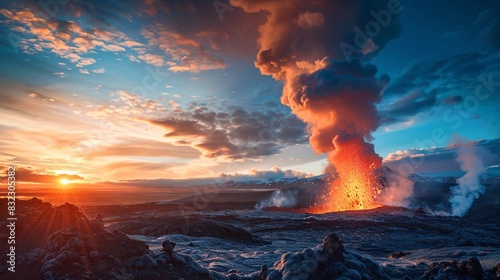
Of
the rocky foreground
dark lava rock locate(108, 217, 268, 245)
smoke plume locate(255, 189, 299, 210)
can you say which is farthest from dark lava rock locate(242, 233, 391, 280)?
smoke plume locate(255, 189, 299, 210)

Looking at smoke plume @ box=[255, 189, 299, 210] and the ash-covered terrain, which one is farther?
smoke plume @ box=[255, 189, 299, 210]

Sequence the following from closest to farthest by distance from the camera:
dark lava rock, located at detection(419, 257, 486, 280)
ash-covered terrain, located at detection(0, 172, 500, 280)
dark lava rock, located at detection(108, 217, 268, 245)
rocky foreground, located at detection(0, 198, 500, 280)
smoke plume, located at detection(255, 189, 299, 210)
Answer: rocky foreground, located at detection(0, 198, 500, 280), ash-covered terrain, located at detection(0, 172, 500, 280), dark lava rock, located at detection(419, 257, 486, 280), dark lava rock, located at detection(108, 217, 268, 245), smoke plume, located at detection(255, 189, 299, 210)

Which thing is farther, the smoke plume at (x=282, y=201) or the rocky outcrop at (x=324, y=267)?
the smoke plume at (x=282, y=201)

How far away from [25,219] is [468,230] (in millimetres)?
43912

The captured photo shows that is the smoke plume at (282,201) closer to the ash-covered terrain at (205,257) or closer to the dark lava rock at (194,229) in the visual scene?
the dark lava rock at (194,229)

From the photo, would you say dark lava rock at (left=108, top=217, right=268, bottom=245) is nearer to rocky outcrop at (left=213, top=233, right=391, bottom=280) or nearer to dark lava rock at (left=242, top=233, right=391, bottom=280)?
rocky outcrop at (left=213, top=233, right=391, bottom=280)

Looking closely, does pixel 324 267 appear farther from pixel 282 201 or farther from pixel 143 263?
pixel 282 201

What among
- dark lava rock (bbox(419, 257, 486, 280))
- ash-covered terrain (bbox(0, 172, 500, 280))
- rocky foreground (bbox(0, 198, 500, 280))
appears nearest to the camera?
rocky foreground (bbox(0, 198, 500, 280))

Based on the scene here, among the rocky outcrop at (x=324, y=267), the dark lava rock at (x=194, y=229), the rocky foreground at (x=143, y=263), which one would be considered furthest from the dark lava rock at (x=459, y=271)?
the dark lava rock at (x=194, y=229)

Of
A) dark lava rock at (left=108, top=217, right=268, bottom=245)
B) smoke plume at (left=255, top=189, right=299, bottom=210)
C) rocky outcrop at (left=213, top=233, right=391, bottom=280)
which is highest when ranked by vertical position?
rocky outcrop at (left=213, top=233, right=391, bottom=280)

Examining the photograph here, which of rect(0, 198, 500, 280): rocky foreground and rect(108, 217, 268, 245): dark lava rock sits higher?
rect(0, 198, 500, 280): rocky foreground

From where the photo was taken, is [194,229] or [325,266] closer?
[325,266]

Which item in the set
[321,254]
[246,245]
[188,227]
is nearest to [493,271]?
[321,254]

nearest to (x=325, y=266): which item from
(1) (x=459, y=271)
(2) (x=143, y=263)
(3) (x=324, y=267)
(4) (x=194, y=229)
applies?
(3) (x=324, y=267)
